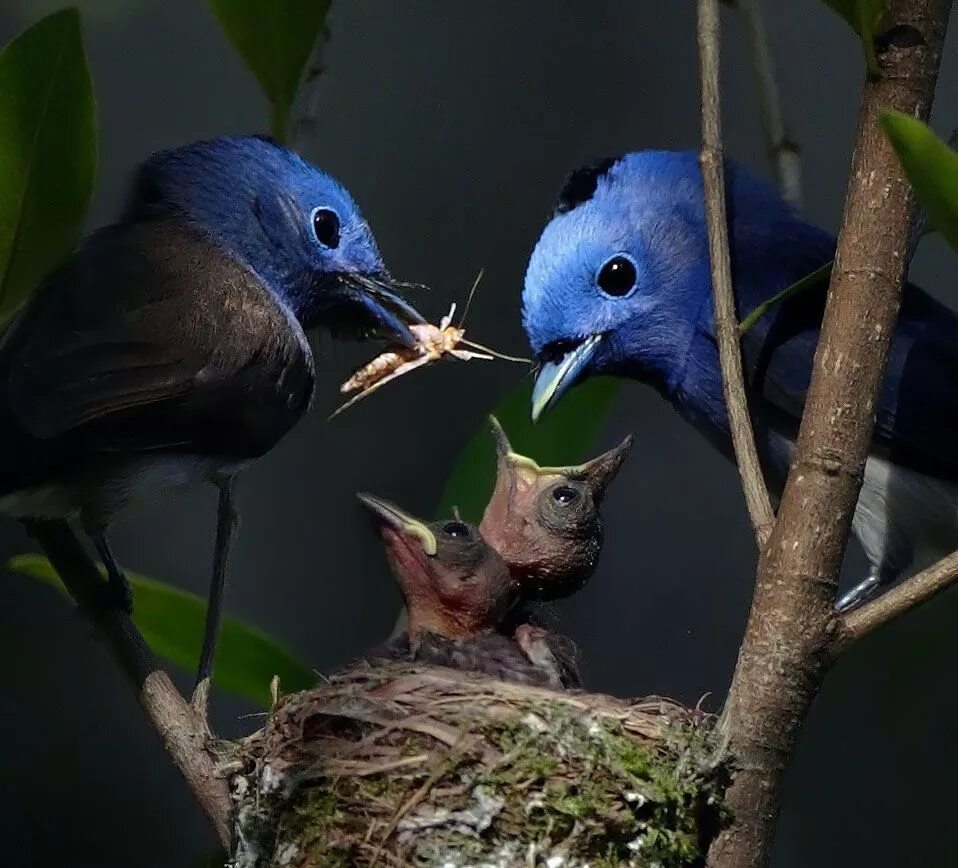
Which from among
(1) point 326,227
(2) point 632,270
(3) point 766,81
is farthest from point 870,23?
(1) point 326,227

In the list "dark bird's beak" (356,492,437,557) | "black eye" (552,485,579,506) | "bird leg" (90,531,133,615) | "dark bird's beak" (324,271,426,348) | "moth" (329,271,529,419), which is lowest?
"bird leg" (90,531,133,615)

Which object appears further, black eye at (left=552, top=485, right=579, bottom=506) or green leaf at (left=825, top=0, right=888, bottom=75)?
black eye at (left=552, top=485, right=579, bottom=506)

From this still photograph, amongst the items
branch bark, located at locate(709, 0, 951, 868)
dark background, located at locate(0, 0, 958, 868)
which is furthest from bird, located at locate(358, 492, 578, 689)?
dark background, located at locate(0, 0, 958, 868)

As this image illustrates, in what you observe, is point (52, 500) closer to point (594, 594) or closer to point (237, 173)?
point (237, 173)

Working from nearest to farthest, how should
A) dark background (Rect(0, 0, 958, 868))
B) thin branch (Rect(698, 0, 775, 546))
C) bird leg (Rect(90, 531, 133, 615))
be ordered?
thin branch (Rect(698, 0, 775, 546)), bird leg (Rect(90, 531, 133, 615)), dark background (Rect(0, 0, 958, 868))

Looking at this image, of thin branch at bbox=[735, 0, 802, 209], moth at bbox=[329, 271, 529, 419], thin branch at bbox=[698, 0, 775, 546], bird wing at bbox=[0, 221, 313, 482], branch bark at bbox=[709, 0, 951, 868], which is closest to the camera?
branch bark at bbox=[709, 0, 951, 868]

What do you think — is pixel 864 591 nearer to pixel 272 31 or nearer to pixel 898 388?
pixel 898 388

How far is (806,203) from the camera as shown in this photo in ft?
13.3

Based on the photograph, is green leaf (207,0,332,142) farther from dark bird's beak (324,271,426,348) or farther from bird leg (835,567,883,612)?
bird leg (835,567,883,612)

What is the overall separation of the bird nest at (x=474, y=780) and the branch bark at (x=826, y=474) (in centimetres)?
7

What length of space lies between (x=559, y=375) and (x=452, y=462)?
140 cm

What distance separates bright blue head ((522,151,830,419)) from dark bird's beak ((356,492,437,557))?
33 cm

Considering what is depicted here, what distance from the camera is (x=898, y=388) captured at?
2400 millimetres

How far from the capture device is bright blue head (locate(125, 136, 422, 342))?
8.18 feet
